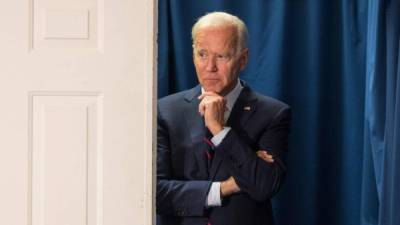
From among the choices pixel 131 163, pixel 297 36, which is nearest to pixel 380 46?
pixel 297 36

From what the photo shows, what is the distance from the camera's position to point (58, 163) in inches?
54.5

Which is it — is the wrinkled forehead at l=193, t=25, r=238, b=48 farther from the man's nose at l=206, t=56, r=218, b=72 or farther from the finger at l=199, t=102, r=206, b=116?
the finger at l=199, t=102, r=206, b=116

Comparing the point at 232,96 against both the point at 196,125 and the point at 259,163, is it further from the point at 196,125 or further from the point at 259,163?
the point at 259,163

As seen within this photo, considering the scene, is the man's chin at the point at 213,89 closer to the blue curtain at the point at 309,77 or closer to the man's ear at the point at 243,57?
the man's ear at the point at 243,57

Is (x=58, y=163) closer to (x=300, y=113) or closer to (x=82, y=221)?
(x=82, y=221)

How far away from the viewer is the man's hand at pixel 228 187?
1.79 m

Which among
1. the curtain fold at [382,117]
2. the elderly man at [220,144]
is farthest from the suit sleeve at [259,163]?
the curtain fold at [382,117]

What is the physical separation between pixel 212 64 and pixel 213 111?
7.0 inches

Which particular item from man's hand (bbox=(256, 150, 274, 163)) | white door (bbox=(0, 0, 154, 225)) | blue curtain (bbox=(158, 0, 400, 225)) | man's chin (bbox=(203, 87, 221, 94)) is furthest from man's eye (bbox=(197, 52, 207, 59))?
white door (bbox=(0, 0, 154, 225))

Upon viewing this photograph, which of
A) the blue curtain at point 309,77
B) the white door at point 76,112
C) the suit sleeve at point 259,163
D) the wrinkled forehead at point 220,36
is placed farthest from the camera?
the blue curtain at point 309,77

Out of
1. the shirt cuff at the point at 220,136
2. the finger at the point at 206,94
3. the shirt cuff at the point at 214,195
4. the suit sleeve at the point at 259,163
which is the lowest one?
the shirt cuff at the point at 214,195

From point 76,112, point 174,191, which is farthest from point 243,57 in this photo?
point 76,112

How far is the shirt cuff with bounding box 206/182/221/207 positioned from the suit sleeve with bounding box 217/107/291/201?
0.25ft

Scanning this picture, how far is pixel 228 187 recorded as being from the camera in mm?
1796
